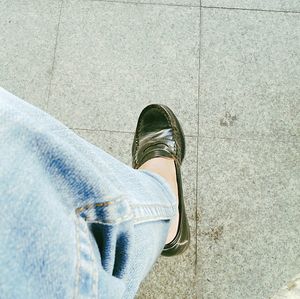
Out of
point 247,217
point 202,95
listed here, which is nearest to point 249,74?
point 202,95

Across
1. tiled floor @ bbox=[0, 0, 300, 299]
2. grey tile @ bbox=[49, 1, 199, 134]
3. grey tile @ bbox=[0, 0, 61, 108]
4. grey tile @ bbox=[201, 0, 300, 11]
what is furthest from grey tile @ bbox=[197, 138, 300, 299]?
grey tile @ bbox=[0, 0, 61, 108]

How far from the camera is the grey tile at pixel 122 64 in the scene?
1.85m

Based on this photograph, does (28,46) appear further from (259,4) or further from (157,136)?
(259,4)

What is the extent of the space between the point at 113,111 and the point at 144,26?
51 centimetres

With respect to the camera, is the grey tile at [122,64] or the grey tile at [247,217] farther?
the grey tile at [122,64]

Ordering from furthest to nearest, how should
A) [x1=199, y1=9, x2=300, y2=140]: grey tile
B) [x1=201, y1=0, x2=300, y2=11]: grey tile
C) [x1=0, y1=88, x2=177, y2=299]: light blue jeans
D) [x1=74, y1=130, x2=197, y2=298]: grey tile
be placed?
[x1=201, y1=0, x2=300, y2=11]: grey tile
[x1=199, y1=9, x2=300, y2=140]: grey tile
[x1=74, y1=130, x2=197, y2=298]: grey tile
[x1=0, y1=88, x2=177, y2=299]: light blue jeans

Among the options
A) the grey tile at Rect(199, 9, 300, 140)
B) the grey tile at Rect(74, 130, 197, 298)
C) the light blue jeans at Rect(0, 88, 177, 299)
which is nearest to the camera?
the light blue jeans at Rect(0, 88, 177, 299)

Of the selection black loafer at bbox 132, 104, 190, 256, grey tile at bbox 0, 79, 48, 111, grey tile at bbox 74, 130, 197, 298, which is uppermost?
grey tile at bbox 0, 79, 48, 111

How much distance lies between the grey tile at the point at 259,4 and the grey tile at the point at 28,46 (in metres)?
0.87

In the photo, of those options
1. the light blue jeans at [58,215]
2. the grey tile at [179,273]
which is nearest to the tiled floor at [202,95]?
the grey tile at [179,273]

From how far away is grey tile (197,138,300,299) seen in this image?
1.63 meters

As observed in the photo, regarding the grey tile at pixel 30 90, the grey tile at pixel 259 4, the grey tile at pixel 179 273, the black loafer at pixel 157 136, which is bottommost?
the grey tile at pixel 179 273

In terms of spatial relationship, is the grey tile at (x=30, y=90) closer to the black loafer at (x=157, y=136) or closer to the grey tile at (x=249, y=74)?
the black loafer at (x=157, y=136)

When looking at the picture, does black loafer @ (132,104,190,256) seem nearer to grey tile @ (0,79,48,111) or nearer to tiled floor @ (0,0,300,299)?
tiled floor @ (0,0,300,299)
